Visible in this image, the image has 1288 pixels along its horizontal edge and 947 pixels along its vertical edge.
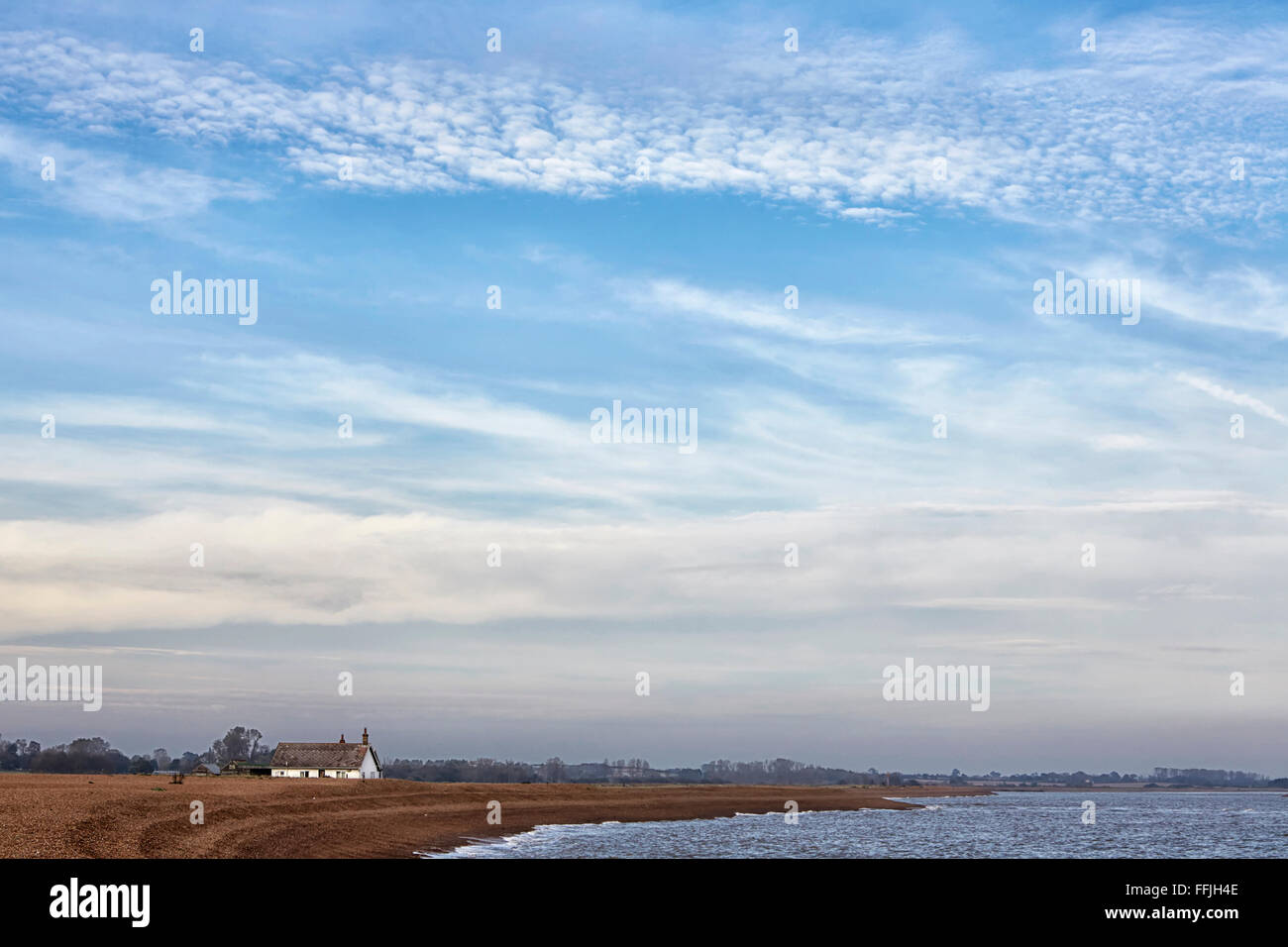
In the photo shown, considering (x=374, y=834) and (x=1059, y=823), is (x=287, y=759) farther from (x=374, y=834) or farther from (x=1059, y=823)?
(x=1059, y=823)

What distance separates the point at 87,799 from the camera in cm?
5266

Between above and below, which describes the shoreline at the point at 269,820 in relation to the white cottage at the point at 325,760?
above

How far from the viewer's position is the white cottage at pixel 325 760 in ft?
423

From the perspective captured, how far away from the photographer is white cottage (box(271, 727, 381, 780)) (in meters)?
129

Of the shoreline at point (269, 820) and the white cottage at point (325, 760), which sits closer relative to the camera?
the shoreline at point (269, 820)

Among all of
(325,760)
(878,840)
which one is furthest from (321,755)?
(878,840)

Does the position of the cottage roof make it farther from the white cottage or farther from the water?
the water

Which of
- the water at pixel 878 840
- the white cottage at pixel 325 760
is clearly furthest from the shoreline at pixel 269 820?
the white cottage at pixel 325 760

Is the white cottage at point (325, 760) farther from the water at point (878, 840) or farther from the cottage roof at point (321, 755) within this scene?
the water at point (878, 840)

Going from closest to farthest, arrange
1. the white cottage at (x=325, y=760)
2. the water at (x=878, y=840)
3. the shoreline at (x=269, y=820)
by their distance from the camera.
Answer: the shoreline at (x=269, y=820) < the water at (x=878, y=840) < the white cottage at (x=325, y=760)
